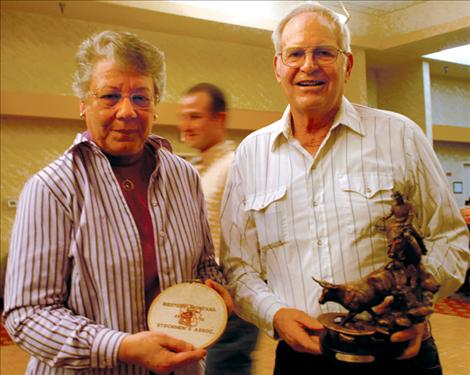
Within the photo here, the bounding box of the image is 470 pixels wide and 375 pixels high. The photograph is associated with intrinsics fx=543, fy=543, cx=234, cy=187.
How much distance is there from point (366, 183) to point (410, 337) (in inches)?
16.1

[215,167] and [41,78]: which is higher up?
[41,78]

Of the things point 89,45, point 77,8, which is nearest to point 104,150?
point 89,45

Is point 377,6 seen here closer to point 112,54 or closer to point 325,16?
point 325,16

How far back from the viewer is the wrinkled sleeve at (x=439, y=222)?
1.25m

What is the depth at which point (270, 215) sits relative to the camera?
1.40 m

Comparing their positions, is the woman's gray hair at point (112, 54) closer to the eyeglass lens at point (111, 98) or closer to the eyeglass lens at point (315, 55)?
the eyeglass lens at point (111, 98)

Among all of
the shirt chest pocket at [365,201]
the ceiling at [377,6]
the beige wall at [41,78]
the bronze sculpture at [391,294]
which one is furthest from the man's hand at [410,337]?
the beige wall at [41,78]

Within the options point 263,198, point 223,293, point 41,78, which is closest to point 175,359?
point 223,293

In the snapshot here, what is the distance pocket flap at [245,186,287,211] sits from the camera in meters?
1.39

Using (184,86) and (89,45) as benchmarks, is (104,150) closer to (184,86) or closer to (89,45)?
(89,45)

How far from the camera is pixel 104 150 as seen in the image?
1.25 m

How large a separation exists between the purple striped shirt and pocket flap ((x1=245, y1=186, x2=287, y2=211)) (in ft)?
0.73

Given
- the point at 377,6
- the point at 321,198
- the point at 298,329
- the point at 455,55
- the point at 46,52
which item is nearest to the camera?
the point at 298,329

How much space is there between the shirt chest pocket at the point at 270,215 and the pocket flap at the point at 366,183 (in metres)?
0.16
